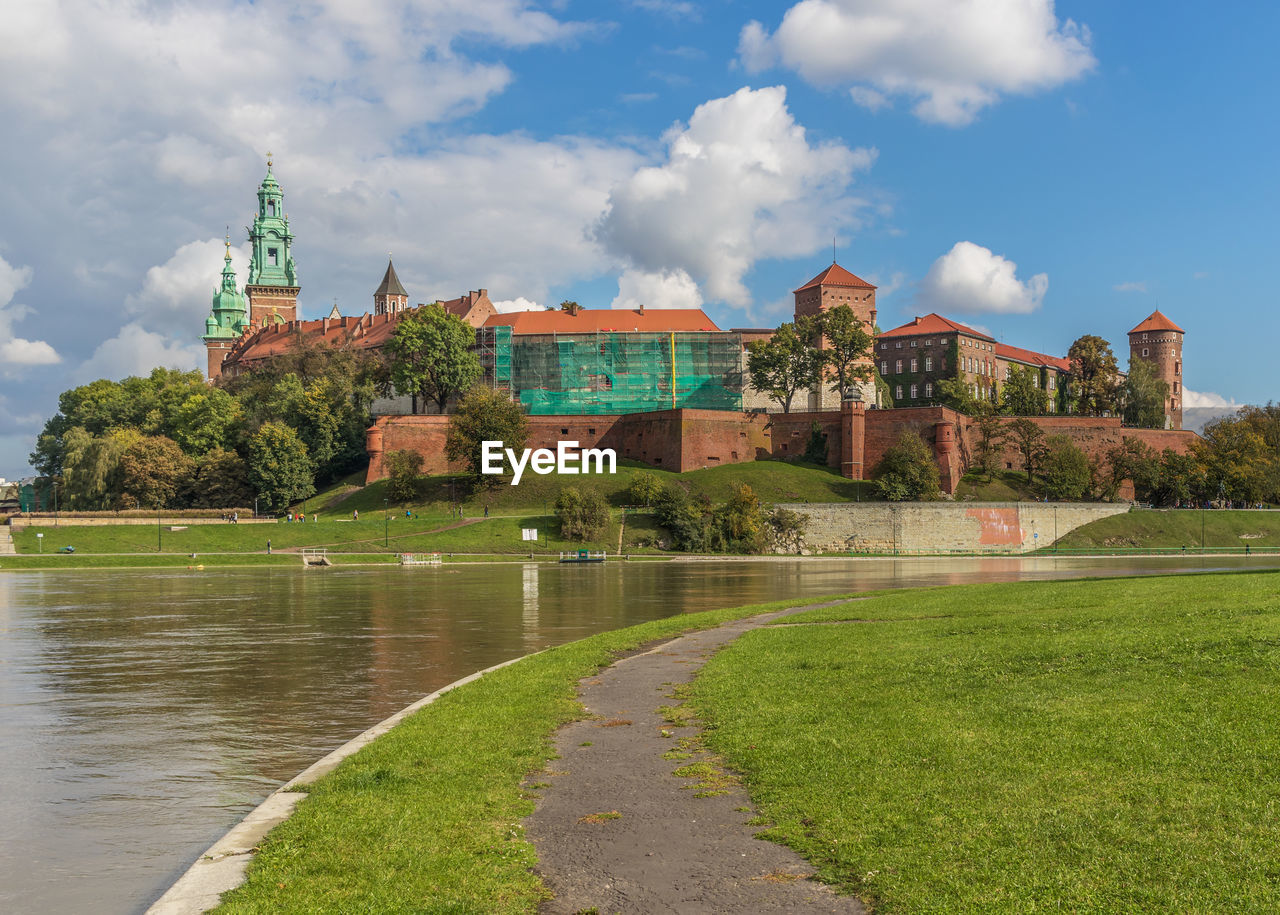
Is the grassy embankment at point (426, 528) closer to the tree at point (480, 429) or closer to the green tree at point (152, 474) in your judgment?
the tree at point (480, 429)

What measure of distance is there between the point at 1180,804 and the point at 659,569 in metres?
45.3

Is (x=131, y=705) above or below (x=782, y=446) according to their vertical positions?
below

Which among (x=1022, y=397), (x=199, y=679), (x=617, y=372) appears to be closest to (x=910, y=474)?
(x=617, y=372)

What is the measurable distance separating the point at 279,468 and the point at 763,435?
38135 millimetres

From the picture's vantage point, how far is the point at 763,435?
270 ft

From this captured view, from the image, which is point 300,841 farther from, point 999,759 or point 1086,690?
point 1086,690

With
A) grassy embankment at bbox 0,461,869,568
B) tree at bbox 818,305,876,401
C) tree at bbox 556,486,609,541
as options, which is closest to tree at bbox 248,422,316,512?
grassy embankment at bbox 0,461,869,568

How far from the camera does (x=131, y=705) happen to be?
1474 centimetres

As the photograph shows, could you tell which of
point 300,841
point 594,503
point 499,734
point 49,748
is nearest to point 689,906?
point 300,841

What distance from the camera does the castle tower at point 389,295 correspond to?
133750mm

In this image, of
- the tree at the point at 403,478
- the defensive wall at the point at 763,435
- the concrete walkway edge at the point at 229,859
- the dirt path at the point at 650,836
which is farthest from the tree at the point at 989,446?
the concrete walkway edge at the point at 229,859

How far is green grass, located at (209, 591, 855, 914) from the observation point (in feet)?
20.4

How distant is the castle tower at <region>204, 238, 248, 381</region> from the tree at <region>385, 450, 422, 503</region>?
76076mm

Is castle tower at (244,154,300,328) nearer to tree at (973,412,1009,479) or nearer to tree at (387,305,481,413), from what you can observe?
tree at (387,305,481,413)
